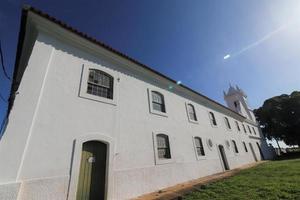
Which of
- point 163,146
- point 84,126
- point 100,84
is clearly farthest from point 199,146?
point 84,126

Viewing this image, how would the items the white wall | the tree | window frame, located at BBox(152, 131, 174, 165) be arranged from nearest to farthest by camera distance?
the white wall, window frame, located at BBox(152, 131, 174, 165), the tree

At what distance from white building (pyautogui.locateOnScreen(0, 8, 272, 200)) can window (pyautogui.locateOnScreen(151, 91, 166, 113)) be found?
0.07 meters

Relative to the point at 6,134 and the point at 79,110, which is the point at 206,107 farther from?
the point at 6,134

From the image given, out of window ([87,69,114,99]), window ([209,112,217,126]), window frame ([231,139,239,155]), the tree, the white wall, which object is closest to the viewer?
the white wall

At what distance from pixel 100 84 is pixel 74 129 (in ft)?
8.73

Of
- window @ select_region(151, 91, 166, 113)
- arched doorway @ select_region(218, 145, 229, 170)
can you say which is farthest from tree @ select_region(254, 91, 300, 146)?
window @ select_region(151, 91, 166, 113)

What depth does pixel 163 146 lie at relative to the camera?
9.25 meters

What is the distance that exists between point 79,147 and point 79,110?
145 cm

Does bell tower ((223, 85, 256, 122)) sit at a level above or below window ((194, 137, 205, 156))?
above

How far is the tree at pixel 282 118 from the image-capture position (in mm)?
31953

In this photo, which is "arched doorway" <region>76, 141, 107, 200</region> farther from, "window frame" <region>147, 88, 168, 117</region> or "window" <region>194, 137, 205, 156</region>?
"window" <region>194, 137, 205, 156</region>

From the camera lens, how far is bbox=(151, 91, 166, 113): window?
10258 millimetres

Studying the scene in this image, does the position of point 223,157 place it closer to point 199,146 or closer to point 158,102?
point 199,146

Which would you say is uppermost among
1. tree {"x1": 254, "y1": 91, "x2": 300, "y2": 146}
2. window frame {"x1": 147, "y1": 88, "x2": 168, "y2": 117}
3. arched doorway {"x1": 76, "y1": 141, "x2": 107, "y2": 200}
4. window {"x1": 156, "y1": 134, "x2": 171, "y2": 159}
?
tree {"x1": 254, "y1": 91, "x2": 300, "y2": 146}
